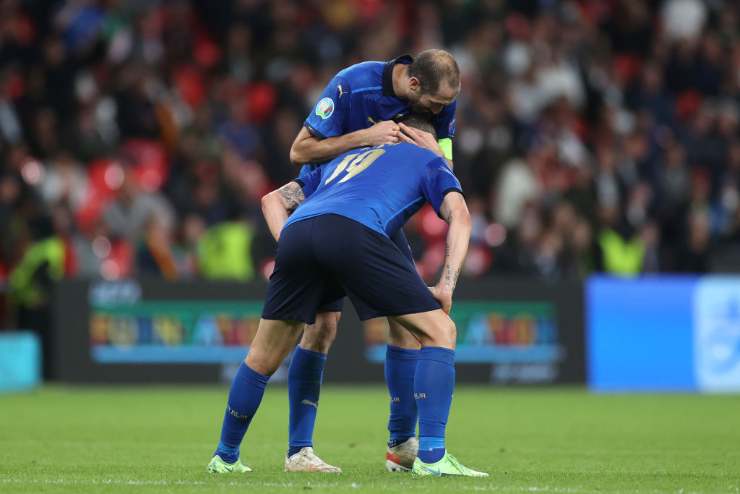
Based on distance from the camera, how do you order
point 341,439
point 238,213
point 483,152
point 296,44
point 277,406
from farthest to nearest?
point 296,44
point 483,152
point 238,213
point 277,406
point 341,439

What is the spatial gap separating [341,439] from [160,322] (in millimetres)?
6181

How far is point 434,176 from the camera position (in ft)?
21.7

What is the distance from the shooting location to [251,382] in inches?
264

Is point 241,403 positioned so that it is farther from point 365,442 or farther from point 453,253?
point 365,442

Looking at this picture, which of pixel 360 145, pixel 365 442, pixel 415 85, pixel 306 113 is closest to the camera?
pixel 415 85

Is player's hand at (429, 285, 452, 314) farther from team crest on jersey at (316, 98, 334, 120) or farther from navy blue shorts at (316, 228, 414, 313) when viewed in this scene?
team crest on jersey at (316, 98, 334, 120)

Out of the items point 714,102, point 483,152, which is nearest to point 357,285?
point 483,152

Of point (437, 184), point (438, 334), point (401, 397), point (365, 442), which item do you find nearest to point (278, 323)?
point (438, 334)

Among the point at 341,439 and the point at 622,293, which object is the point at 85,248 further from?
the point at 341,439

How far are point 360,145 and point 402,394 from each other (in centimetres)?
130

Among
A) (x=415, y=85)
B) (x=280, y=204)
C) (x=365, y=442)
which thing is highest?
(x=415, y=85)

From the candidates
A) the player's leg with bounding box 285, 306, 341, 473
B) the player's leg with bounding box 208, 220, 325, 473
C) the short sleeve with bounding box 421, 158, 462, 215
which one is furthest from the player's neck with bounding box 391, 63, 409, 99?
the player's leg with bounding box 285, 306, 341, 473

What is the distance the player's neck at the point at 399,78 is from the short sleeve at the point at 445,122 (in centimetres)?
22

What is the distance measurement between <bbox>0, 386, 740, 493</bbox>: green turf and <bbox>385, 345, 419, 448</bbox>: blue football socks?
9.1 inches
